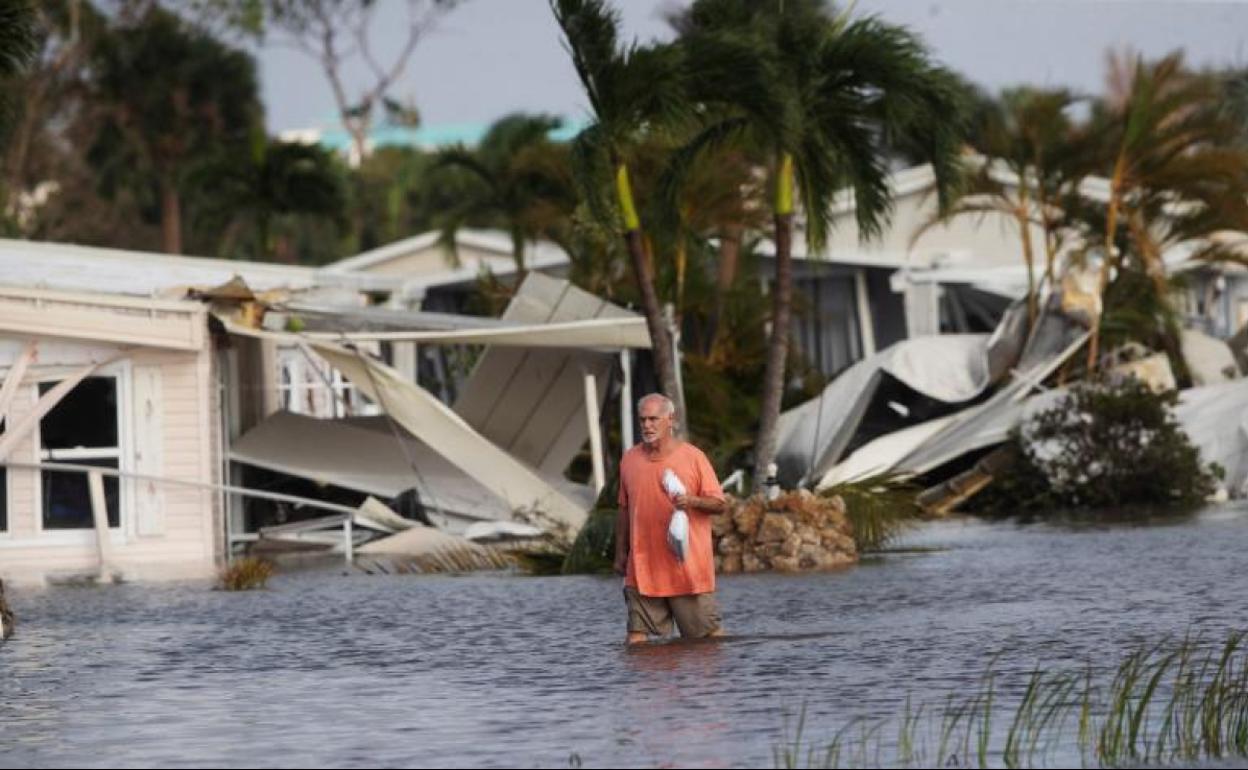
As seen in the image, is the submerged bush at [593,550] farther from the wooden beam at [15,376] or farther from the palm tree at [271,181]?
the palm tree at [271,181]

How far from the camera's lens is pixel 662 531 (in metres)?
14.4

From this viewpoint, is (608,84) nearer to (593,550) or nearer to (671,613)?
(593,550)

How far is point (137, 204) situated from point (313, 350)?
157 feet

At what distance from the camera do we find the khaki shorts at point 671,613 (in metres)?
14.6

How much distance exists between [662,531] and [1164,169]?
23216mm

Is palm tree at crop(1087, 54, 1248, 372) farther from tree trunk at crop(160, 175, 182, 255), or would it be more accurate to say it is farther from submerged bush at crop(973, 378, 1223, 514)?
tree trunk at crop(160, 175, 182, 255)

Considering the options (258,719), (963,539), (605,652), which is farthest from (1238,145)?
(258,719)

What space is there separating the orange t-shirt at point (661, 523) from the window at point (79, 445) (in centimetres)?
1486

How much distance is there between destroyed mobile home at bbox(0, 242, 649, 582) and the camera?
27.5 meters

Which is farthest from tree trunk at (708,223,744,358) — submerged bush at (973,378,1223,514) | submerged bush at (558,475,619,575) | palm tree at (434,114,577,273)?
submerged bush at (558,475,619,575)

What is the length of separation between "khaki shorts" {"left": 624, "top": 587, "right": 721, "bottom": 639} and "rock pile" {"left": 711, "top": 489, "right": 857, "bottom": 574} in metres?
8.53

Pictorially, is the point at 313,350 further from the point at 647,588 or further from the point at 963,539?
the point at 647,588

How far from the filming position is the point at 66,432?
2847cm

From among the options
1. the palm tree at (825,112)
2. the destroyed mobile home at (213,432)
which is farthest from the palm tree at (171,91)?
the palm tree at (825,112)
